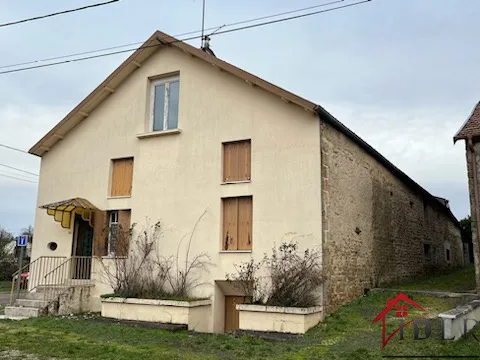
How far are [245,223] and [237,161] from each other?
1.88 m

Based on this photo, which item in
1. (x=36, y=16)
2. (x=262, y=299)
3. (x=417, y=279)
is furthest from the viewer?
(x=417, y=279)

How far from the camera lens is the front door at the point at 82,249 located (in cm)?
1630

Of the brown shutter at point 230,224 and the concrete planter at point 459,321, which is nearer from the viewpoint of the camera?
the concrete planter at point 459,321

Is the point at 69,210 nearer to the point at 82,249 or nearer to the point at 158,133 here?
the point at 82,249

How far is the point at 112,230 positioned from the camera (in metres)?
16.0

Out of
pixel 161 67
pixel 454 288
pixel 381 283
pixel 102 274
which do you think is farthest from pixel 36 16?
pixel 454 288

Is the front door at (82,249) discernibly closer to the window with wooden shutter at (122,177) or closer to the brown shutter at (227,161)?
the window with wooden shutter at (122,177)

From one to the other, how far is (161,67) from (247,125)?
418 centimetres

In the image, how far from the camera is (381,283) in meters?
15.8

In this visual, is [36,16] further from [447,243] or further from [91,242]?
[447,243]

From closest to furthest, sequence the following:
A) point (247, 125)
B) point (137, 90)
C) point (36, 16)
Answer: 1. point (36, 16)
2. point (247, 125)
3. point (137, 90)

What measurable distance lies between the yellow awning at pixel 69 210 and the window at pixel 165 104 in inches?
137

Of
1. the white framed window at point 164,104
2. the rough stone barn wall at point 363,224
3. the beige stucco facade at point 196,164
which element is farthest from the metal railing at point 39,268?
the rough stone barn wall at point 363,224

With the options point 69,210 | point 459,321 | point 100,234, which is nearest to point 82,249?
point 100,234
